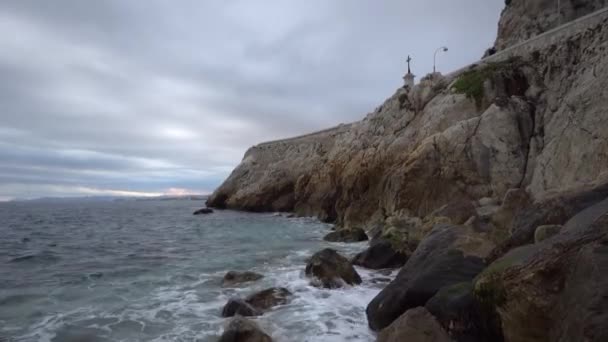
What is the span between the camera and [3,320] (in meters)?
9.23

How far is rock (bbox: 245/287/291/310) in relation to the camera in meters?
9.55

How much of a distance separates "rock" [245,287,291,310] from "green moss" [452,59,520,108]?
1867 centimetres

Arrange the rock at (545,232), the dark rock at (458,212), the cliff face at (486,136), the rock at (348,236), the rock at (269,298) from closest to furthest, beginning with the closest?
the rock at (545,232) < the rock at (269,298) < the dark rock at (458,212) < the cliff face at (486,136) < the rock at (348,236)

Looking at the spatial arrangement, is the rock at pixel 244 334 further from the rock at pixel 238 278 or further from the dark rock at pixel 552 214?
the rock at pixel 238 278

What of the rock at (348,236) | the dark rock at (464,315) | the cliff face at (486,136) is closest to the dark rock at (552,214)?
the dark rock at (464,315)

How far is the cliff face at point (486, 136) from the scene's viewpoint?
1630 centimetres

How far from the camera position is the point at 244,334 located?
706 cm

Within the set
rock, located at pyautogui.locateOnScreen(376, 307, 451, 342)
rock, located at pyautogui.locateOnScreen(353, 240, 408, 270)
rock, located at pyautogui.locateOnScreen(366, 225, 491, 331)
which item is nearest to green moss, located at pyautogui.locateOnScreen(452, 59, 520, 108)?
rock, located at pyautogui.locateOnScreen(353, 240, 408, 270)

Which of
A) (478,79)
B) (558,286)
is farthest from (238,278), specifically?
(478,79)

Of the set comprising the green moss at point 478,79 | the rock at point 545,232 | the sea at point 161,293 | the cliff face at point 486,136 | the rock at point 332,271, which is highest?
the green moss at point 478,79

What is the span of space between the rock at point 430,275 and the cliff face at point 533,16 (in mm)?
37767

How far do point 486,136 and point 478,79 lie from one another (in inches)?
234

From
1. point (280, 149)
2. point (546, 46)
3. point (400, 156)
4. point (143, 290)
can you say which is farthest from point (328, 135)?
point (143, 290)

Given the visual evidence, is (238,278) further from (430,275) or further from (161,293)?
(430,275)
